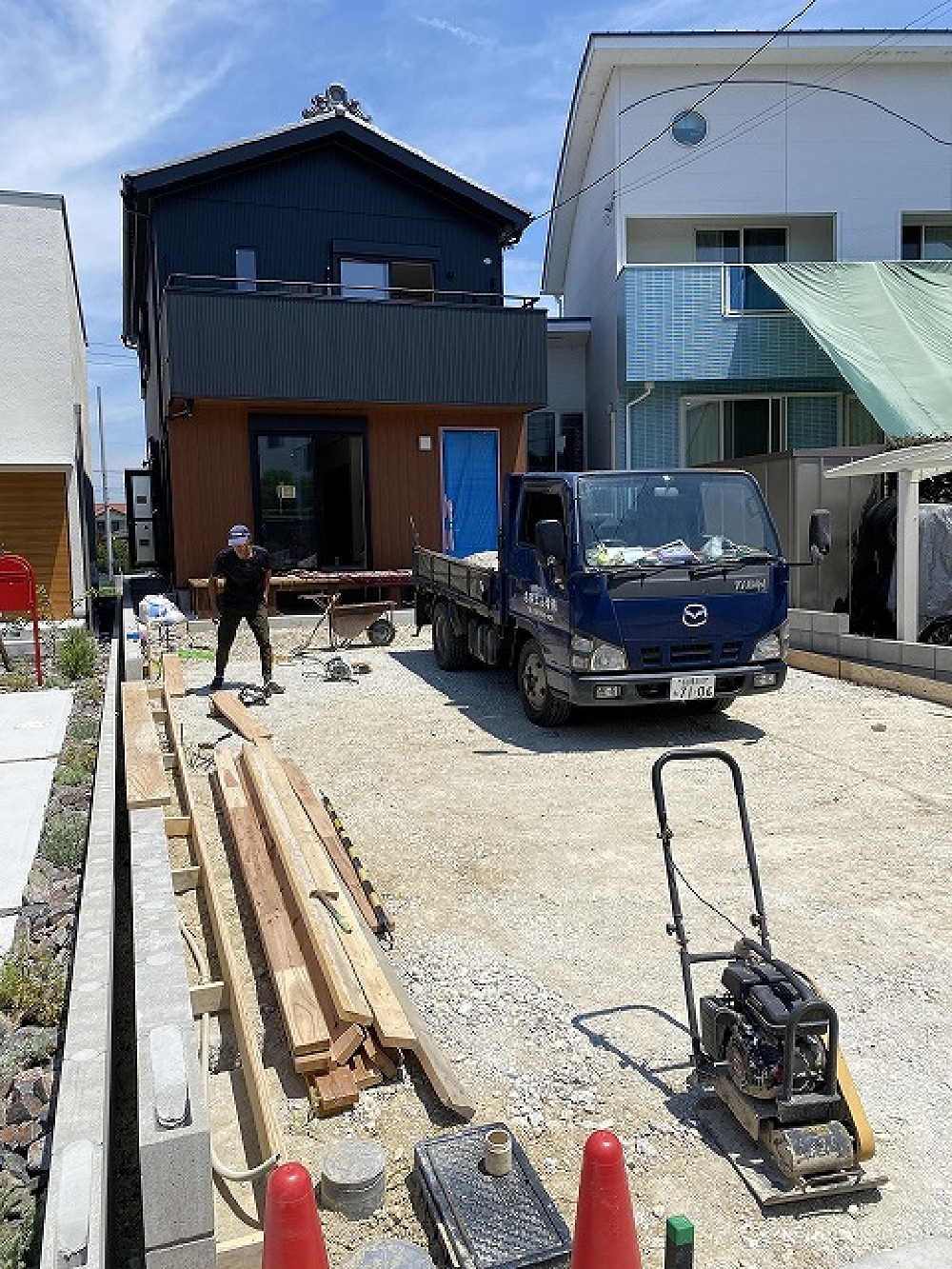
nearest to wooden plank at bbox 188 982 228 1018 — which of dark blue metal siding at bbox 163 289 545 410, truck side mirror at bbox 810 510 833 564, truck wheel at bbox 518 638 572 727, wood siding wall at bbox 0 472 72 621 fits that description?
truck wheel at bbox 518 638 572 727

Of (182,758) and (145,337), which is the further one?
(145,337)

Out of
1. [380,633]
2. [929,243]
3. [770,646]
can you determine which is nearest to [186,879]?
[770,646]

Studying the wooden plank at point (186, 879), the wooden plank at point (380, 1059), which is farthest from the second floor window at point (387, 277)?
the wooden plank at point (380, 1059)

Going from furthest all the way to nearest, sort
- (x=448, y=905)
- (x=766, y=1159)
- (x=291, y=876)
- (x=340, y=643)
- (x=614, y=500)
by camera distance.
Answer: (x=340, y=643)
(x=614, y=500)
(x=448, y=905)
(x=291, y=876)
(x=766, y=1159)

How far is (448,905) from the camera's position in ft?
16.1

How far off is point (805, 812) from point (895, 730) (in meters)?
2.48

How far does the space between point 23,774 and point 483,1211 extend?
535 cm

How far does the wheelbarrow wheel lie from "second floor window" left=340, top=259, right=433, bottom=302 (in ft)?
20.4

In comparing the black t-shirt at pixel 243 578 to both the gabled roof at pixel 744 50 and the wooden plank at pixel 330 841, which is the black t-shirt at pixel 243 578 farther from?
the gabled roof at pixel 744 50

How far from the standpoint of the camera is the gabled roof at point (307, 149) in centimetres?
1525

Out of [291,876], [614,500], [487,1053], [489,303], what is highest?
[489,303]

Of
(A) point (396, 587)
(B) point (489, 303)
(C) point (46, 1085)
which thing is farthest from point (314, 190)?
(C) point (46, 1085)

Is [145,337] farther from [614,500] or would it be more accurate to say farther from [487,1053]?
[487,1053]

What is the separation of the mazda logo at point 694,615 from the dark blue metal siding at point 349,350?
921 cm
